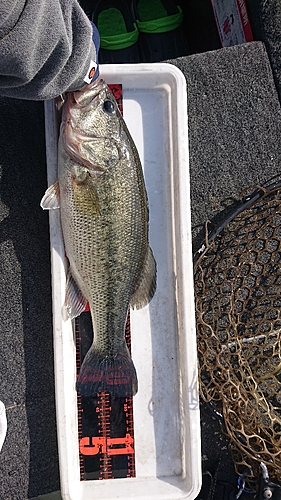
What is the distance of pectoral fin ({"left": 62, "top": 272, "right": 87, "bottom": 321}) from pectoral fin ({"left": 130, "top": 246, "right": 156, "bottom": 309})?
19 cm

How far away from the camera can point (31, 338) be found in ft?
6.00

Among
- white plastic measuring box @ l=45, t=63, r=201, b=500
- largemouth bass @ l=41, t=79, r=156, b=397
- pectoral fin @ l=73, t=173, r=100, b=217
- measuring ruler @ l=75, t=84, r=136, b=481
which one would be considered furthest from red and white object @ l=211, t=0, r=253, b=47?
pectoral fin @ l=73, t=173, r=100, b=217

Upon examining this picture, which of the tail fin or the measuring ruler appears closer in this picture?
the tail fin

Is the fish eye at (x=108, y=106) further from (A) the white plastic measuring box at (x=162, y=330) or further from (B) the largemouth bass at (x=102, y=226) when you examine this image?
(A) the white plastic measuring box at (x=162, y=330)

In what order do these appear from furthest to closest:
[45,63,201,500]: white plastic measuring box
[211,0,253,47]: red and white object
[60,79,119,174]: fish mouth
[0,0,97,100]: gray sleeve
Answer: [211,0,253,47]: red and white object, [45,63,201,500]: white plastic measuring box, [60,79,119,174]: fish mouth, [0,0,97,100]: gray sleeve

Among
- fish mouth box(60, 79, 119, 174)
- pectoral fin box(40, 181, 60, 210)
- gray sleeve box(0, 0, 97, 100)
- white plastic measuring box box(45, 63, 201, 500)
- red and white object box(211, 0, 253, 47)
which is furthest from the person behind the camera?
red and white object box(211, 0, 253, 47)

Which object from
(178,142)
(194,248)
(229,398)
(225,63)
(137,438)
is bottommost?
(137,438)

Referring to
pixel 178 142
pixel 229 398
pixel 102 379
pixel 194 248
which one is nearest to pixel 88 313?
pixel 102 379

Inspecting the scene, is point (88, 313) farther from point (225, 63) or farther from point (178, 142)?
point (225, 63)

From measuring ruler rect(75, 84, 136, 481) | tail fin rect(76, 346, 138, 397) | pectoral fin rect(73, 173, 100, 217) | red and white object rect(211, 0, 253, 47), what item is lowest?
measuring ruler rect(75, 84, 136, 481)

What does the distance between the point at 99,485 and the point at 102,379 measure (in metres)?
0.46

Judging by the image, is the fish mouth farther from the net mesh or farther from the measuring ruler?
the net mesh

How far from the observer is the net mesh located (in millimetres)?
1742

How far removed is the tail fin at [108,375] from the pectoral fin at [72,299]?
0.15 m
